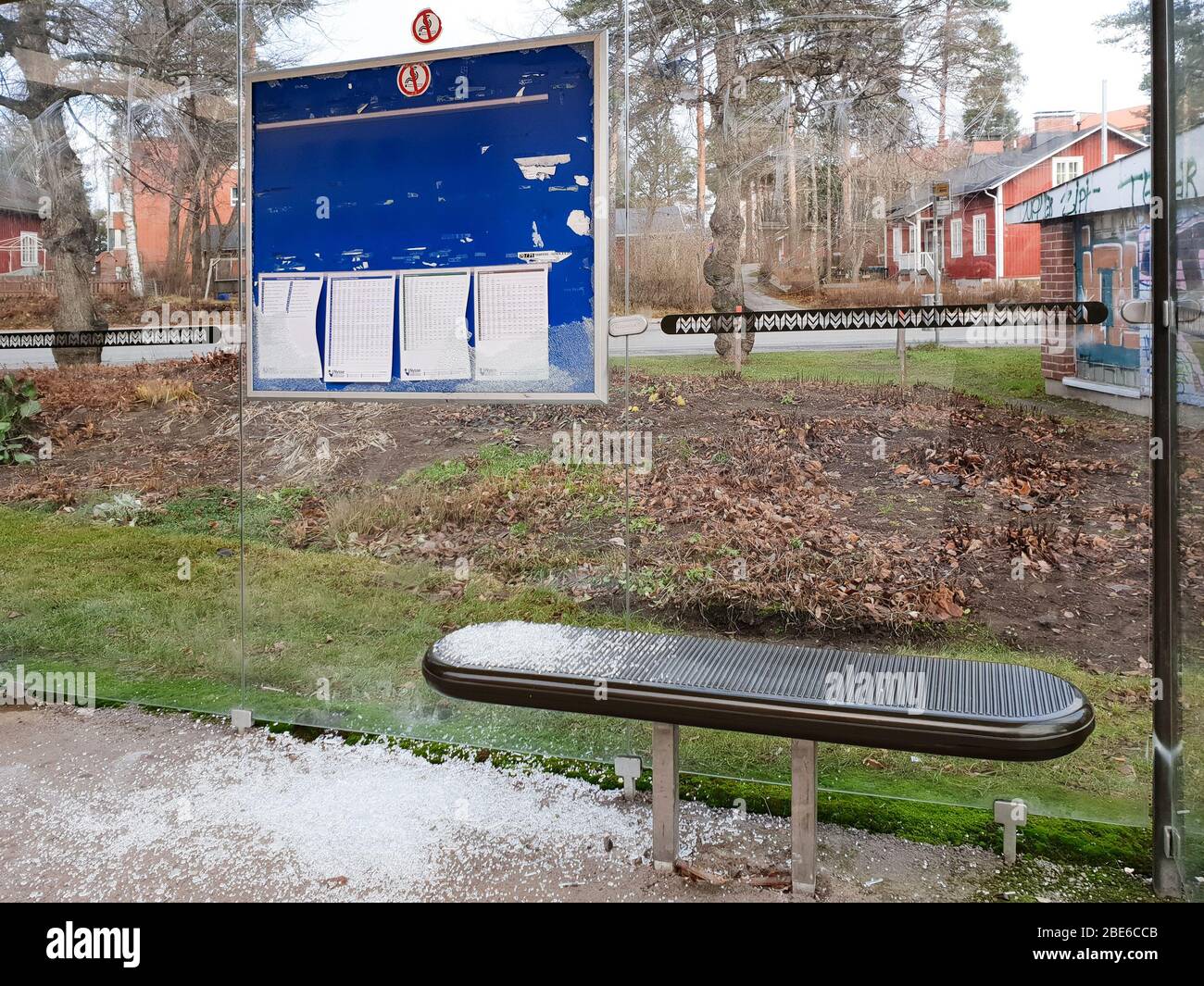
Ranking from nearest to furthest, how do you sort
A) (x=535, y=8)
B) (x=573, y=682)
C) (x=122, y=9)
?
1. (x=573, y=682)
2. (x=535, y=8)
3. (x=122, y=9)

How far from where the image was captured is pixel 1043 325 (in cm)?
280

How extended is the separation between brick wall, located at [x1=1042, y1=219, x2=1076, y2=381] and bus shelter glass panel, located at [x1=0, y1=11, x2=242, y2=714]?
9.06 feet

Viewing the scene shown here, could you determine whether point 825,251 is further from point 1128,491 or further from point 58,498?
point 58,498

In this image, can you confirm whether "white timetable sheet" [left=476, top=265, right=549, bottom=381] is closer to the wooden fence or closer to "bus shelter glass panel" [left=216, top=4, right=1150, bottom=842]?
"bus shelter glass panel" [left=216, top=4, right=1150, bottom=842]

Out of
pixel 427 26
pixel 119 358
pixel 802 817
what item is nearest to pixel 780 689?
pixel 802 817

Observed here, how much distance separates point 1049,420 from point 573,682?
1.50 m

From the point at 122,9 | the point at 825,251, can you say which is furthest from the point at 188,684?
the point at 825,251

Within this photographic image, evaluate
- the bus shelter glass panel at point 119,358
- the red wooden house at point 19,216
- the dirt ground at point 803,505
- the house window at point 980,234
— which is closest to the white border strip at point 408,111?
the bus shelter glass panel at point 119,358

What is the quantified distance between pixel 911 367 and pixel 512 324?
1.25 metres

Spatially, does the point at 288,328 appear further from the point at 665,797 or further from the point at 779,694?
the point at 779,694

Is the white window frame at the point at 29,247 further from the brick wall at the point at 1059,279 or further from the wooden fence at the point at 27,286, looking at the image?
the brick wall at the point at 1059,279

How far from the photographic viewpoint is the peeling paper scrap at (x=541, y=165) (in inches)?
126

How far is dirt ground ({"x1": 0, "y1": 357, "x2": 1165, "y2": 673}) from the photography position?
282cm
